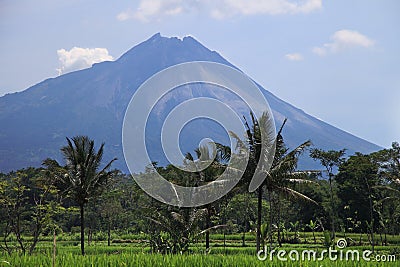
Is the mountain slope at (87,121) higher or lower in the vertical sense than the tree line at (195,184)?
higher

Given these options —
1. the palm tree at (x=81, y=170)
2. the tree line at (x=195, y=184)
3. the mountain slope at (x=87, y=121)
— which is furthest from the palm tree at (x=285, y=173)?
the mountain slope at (x=87, y=121)

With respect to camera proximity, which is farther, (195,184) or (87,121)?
(87,121)

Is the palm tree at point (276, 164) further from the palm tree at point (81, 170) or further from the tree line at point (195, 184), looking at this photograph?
the palm tree at point (81, 170)

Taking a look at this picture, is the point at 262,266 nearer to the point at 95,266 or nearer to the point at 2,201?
the point at 95,266

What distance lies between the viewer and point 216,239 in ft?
104

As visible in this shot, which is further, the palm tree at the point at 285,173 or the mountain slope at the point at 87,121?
the mountain slope at the point at 87,121

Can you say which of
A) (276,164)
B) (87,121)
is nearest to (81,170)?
(276,164)

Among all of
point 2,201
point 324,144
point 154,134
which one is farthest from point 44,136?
point 2,201

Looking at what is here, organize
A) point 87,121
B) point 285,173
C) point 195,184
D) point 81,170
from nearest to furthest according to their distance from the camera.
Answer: point 285,173
point 81,170
point 195,184
point 87,121

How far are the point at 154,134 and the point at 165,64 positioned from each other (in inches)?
1819

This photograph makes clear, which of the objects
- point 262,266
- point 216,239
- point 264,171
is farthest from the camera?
point 216,239

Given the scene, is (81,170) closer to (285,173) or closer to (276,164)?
(276,164)

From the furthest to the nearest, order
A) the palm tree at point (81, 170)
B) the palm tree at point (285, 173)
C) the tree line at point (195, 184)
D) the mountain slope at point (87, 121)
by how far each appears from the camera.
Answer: the mountain slope at point (87, 121), the palm tree at point (81, 170), the tree line at point (195, 184), the palm tree at point (285, 173)

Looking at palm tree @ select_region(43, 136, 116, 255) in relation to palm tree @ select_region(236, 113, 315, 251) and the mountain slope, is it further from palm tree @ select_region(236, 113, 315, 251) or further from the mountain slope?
the mountain slope
